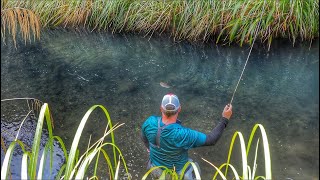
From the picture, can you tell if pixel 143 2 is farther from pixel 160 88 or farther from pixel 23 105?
pixel 23 105

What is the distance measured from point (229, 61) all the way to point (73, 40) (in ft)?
12.3

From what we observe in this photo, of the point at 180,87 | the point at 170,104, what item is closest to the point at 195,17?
the point at 180,87

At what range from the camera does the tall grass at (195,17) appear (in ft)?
24.8

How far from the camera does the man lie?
2742mm

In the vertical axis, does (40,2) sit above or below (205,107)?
above

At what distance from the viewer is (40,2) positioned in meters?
9.66

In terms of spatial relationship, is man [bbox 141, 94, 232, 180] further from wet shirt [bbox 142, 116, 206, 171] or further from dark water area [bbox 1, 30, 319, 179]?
dark water area [bbox 1, 30, 319, 179]

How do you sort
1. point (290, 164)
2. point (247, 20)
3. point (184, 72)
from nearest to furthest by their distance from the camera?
point (290, 164)
point (184, 72)
point (247, 20)

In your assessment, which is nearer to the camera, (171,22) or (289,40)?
(289,40)

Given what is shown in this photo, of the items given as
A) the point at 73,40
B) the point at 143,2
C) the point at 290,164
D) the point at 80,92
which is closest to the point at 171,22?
the point at 143,2

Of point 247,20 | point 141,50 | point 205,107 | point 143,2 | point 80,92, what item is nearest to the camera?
point 205,107

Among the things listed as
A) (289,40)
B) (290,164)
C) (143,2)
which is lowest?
(290,164)

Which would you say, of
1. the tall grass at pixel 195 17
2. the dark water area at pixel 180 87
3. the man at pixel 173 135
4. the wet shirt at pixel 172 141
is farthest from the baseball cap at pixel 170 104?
the tall grass at pixel 195 17

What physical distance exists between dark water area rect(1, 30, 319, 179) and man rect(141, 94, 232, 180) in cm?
130
